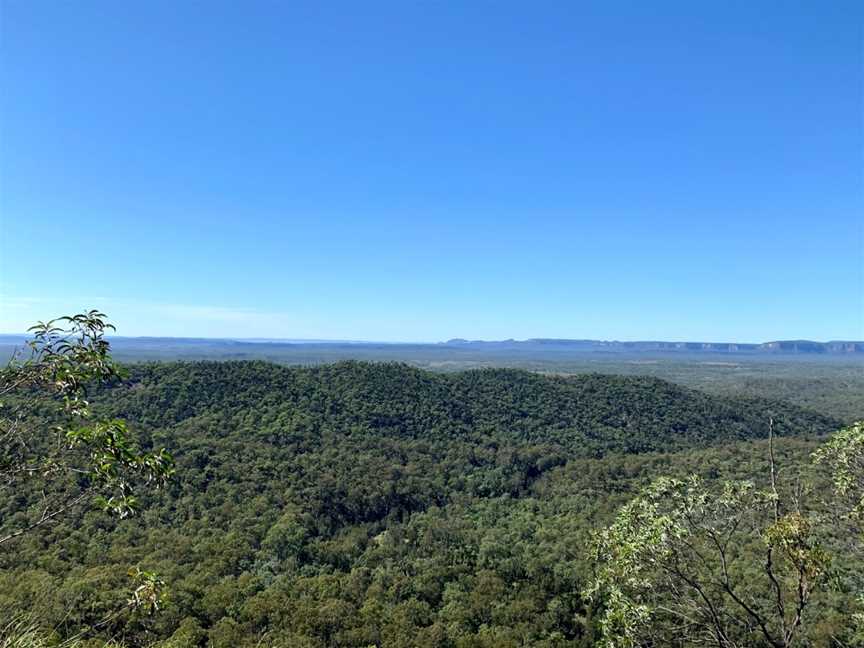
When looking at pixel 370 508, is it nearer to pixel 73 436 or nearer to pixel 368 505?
pixel 368 505

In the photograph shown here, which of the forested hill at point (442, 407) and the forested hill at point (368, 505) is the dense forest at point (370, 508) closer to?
Answer: the forested hill at point (368, 505)

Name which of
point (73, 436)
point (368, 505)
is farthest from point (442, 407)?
point (73, 436)

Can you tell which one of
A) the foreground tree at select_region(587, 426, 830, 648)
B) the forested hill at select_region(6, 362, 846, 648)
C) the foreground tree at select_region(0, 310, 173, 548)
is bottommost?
the forested hill at select_region(6, 362, 846, 648)

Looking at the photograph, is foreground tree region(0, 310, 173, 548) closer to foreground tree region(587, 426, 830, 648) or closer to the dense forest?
the dense forest

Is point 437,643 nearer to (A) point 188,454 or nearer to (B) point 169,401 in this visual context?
(A) point 188,454

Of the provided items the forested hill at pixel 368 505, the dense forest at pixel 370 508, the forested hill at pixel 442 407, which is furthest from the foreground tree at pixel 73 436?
the forested hill at pixel 442 407

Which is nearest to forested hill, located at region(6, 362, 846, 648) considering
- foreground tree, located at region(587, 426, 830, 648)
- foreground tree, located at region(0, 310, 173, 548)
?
foreground tree, located at region(0, 310, 173, 548)
